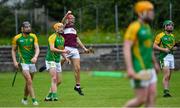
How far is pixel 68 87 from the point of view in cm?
2730

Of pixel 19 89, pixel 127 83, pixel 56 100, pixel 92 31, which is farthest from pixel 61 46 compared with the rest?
pixel 92 31

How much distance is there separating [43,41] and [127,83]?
13.2 metres

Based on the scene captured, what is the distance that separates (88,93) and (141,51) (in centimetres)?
1031

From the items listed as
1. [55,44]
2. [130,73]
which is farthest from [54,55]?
[130,73]

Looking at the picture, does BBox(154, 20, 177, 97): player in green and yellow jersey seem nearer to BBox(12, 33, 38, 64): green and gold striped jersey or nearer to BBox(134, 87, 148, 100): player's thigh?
BBox(12, 33, 38, 64): green and gold striped jersey

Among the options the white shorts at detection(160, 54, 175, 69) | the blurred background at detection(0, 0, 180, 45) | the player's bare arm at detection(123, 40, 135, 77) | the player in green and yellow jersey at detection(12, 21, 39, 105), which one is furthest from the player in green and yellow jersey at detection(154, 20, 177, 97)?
the blurred background at detection(0, 0, 180, 45)

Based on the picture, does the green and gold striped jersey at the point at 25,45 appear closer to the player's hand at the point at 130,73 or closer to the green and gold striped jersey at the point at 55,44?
the green and gold striped jersey at the point at 55,44

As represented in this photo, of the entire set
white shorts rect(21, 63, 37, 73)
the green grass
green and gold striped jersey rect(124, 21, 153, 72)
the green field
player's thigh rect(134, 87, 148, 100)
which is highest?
green and gold striped jersey rect(124, 21, 153, 72)

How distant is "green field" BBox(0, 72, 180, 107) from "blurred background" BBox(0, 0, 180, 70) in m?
6.65

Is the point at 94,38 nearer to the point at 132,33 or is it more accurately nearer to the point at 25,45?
the point at 25,45

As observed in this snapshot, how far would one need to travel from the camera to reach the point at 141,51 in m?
14.0

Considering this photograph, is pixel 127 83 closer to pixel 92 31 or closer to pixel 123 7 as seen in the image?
pixel 92 31

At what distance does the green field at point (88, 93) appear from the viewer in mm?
20391

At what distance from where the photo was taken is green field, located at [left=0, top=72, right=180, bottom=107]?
20.4 metres
